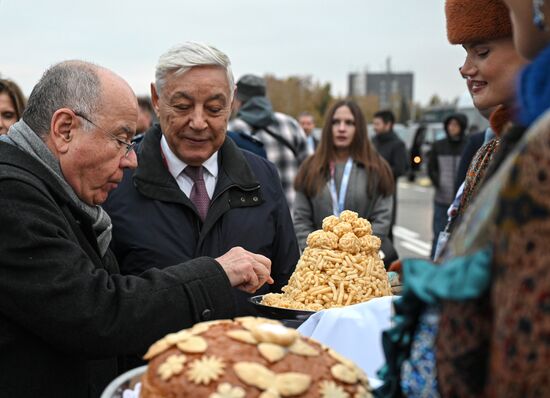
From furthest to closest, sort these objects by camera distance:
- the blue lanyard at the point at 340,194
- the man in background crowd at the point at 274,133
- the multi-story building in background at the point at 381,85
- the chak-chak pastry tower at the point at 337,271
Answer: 1. the multi-story building in background at the point at 381,85
2. the man in background crowd at the point at 274,133
3. the blue lanyard at the point at 340,194
4. the chak-chak pastry tower at the point at 337,271

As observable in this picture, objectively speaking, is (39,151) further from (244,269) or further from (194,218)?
(194,218)

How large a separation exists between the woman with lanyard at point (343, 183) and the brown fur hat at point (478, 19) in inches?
138

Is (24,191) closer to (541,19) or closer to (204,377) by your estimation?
(204,377)

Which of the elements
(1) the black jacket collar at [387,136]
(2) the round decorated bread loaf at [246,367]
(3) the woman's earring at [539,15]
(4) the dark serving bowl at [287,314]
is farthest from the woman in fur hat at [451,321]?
(1) the black jacket collar at [387,136]

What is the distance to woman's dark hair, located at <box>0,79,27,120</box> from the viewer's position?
4762 millimetres

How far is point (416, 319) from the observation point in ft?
3.84

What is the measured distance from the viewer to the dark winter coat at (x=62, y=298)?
6.04 feet

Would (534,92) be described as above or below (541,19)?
below

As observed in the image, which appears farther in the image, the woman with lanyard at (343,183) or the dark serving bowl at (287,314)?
the woman with lanyard at (343,183)

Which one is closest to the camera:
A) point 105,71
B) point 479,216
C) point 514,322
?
point 514,322

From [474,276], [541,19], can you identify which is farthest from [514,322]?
[541,19]

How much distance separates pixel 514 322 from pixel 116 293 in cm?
132

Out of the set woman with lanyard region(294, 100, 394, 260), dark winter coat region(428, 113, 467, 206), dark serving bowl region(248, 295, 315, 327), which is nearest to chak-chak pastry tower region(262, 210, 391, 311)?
dark serving bowl region(248, 295, 315, 327)

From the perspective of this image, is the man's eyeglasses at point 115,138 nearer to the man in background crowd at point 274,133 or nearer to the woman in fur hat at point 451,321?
the woman in fur hat at point 451,321
